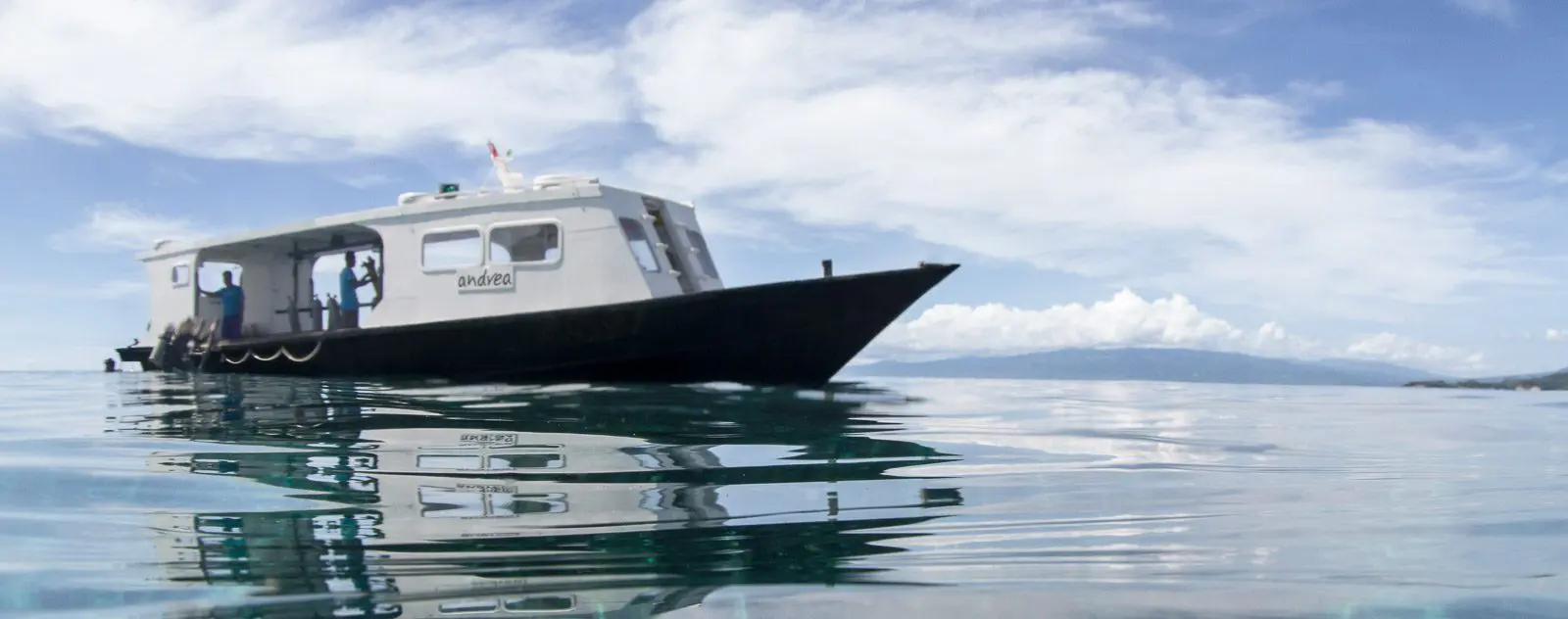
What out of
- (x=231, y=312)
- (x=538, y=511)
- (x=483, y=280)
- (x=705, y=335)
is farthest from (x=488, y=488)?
(x=231, y=312)

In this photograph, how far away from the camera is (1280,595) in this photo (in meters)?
2.03

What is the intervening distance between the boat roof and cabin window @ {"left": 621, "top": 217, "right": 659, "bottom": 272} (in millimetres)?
693

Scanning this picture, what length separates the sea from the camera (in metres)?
1.97

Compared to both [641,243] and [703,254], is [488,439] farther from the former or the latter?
[703,254]

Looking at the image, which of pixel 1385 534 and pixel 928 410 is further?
pixel 928 410

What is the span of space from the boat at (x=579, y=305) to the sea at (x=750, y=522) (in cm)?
→ 383

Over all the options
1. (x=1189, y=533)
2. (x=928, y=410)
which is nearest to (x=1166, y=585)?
(x=1189, y=533)

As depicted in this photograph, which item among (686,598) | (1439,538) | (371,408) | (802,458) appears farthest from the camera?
(371,408)

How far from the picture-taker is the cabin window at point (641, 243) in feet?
35.3

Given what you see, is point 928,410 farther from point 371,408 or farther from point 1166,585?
point 1166,585

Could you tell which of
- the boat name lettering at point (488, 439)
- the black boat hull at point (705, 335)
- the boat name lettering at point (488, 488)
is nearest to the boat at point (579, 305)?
the black boat hull at point (705, 335)

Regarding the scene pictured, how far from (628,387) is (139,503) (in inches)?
248

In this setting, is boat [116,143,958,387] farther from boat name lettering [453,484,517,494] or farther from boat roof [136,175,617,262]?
boat name lettering [453,484,517,494]

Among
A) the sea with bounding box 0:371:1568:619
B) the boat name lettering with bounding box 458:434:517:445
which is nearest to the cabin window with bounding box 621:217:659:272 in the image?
the sea with bounding box 0:371:1568:619
